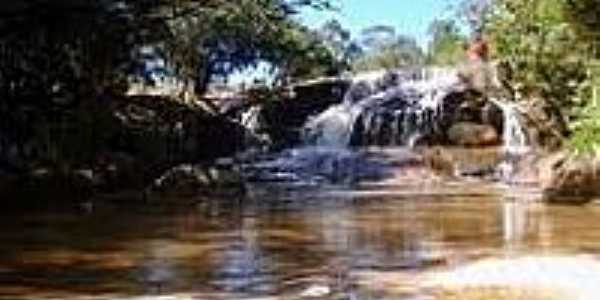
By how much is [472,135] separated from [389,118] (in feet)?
9.46

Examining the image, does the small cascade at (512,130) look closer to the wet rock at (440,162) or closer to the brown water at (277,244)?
the wet rock at (440,162)

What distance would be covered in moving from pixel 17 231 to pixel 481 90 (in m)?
23.6

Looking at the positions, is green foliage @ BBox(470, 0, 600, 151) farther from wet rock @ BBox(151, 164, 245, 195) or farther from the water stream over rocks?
wet rock @ BBox(151, 164, 245, 195)

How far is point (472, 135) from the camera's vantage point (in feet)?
130

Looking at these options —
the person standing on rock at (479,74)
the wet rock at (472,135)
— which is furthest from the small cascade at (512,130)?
the person standing on rock at (479,74)

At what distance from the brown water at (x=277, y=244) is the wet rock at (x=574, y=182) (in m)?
0.85

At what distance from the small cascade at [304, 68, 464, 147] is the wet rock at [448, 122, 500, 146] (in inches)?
30.8

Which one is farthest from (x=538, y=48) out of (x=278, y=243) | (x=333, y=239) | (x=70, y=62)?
(x=278, y=243)

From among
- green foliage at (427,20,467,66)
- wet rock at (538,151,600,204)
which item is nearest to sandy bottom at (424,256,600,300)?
wet rock at (538,151,600,204)

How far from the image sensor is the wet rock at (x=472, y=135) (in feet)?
130

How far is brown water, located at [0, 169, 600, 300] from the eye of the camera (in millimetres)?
13828

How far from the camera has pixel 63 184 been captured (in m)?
27.8

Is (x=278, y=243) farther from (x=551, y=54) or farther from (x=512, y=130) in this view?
(x=512, y=130)

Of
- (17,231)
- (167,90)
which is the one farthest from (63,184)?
(167,90)
